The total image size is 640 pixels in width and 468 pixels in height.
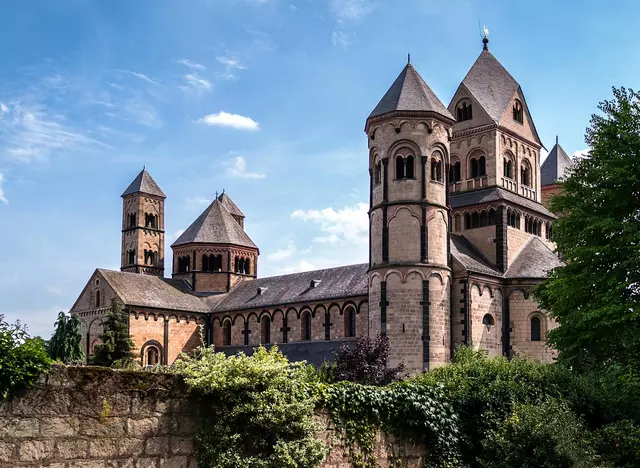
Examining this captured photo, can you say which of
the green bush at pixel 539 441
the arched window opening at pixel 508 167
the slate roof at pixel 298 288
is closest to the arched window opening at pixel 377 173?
the slate roof at pixel 298 288

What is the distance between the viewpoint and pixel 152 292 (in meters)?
64.8

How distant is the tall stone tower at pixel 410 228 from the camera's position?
44.1 metres

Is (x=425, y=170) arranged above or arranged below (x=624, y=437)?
above

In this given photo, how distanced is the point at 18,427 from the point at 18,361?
754 mm

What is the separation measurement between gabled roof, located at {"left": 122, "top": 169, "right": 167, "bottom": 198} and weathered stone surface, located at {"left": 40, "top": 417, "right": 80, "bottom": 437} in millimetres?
76172

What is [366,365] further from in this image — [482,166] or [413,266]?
[482,166]

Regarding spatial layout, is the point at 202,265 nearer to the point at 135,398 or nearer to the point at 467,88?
the point at 467,88

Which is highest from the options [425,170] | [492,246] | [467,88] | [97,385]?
[467,88]

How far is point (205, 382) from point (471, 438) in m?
6.18

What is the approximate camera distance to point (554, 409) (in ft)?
47.5

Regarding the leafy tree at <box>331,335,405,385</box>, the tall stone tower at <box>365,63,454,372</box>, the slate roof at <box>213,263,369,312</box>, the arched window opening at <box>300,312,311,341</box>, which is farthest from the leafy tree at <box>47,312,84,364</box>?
the leafy tree at <box>331,335,405,385</box>

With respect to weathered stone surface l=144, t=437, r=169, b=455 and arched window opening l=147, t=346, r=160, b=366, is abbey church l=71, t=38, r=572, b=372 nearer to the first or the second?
arched window opening l=147, t=346, r=160, b=366

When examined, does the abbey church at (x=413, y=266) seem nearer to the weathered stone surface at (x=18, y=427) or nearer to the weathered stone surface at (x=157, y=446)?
the weathered stone surface at (x=157, y=446)

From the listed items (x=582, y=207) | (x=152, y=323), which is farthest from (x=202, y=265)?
(x=582, y=207)
